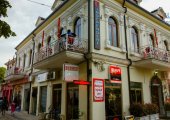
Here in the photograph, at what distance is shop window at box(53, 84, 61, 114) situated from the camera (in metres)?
12.0

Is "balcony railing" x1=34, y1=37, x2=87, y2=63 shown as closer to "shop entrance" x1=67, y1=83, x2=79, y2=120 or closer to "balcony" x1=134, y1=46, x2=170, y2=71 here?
"shop entrance" x1=67, y1=83, x2=79, y2=120

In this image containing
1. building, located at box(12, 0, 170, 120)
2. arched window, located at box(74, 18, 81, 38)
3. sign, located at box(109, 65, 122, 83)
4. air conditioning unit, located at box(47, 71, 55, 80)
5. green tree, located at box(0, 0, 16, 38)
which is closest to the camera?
green tree, located at box(0, 0, 16, 38)

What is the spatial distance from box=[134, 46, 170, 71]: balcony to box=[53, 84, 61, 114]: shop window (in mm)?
5773

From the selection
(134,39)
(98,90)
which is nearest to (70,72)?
(98,90)

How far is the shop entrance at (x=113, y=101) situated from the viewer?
33.1 ft

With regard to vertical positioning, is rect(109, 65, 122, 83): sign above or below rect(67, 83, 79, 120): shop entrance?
above

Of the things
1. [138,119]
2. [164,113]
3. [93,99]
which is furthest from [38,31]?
[164,113]

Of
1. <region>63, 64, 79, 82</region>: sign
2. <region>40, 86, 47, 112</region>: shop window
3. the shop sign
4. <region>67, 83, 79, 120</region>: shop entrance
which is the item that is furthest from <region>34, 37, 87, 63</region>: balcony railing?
<region>40, 86, 47, 112</region>: shop window

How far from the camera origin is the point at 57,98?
12375mm

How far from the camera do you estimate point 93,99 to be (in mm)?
9234

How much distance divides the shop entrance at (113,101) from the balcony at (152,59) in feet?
8.00

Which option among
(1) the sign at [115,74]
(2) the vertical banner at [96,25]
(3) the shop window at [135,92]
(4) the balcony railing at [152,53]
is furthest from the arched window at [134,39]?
(2) the vertical banner at [96,25]

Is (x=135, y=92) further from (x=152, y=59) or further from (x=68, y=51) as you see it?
(x=68, y=51)

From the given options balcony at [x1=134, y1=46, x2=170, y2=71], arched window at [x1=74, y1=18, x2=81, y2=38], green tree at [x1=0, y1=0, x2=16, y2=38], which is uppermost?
arched window at [x1=74, y1=18, x2=81, y2=38]
